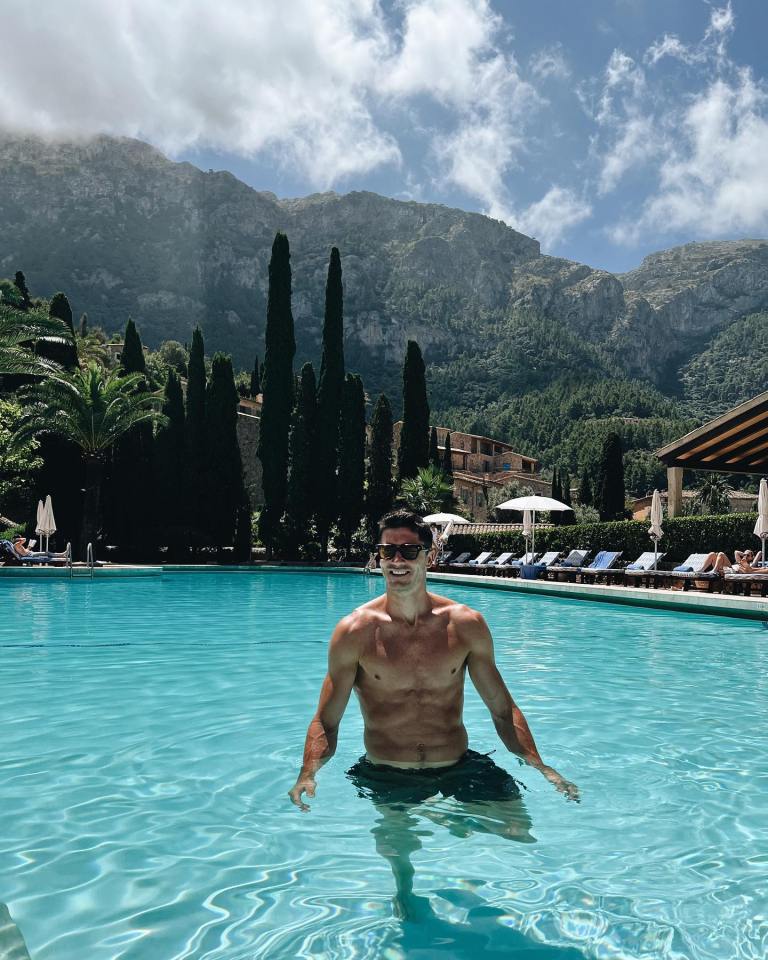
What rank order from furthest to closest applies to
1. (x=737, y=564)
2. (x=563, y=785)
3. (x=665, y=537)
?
(x=665, y=537) → (x=737, y=564) → (x=563, y=785)

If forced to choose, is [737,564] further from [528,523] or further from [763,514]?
[528,523]

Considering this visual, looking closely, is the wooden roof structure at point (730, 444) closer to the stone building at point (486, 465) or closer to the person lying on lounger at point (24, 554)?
the person lying on lounger at point (24, 554)

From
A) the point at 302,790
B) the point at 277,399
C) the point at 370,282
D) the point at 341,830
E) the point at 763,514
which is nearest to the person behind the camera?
the point at 302,790

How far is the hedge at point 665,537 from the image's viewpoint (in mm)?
18438

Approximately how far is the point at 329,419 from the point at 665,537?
64.7 feet

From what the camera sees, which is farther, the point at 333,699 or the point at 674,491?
the point at 674,491

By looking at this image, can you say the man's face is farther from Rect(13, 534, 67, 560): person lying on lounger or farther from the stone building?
the stone building

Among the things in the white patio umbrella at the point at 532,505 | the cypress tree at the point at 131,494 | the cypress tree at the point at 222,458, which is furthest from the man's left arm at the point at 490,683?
the cypress tree at the point at 222,458

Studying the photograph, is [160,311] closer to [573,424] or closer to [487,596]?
[573,424]

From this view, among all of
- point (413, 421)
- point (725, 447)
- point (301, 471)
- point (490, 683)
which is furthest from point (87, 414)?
point (490, 683)

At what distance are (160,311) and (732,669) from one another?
123m

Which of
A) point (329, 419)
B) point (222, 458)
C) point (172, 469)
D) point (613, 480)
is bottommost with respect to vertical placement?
point (172, 469)

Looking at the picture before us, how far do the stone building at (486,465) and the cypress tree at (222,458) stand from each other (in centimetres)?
3941

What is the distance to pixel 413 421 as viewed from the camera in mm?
39656
